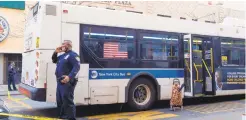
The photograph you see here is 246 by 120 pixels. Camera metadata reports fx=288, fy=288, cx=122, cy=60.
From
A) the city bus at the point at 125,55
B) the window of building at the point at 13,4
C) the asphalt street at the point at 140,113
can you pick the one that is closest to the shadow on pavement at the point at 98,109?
the asphalt street at the point at 140,113

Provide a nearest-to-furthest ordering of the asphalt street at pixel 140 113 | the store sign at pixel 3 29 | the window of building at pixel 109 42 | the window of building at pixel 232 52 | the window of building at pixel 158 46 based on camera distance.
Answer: the asphalt street at pixel 140 113 < the window of building at pixel 109 42 < the window of building at pixel 158 46 < the window of building at pixel 232 52 < the store sign at pixel 3 29

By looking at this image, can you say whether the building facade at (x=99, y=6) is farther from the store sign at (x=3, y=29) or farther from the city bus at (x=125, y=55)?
the city bus at (x=125, y=55)

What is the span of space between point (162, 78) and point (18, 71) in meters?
13.3

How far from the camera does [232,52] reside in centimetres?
1051

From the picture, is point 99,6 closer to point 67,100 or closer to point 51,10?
Result: point 51,10

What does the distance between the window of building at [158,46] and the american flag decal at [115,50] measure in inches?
23.6

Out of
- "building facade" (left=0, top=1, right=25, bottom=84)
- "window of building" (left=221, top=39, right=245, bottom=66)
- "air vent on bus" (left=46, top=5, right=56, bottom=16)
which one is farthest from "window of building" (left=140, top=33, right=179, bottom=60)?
"building facade" (left=0, top=1, right=25, bottom=84)

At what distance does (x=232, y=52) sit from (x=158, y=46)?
137 inches

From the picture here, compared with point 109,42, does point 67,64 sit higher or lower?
lower

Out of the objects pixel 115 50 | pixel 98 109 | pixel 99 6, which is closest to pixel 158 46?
pixel 115 50

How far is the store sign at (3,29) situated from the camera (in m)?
18.1

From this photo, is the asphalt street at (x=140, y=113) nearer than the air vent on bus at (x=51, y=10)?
No

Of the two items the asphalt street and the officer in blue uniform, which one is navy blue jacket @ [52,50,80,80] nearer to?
the officer in blue uniform

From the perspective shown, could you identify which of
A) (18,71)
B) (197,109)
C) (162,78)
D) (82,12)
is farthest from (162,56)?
(18,71)
